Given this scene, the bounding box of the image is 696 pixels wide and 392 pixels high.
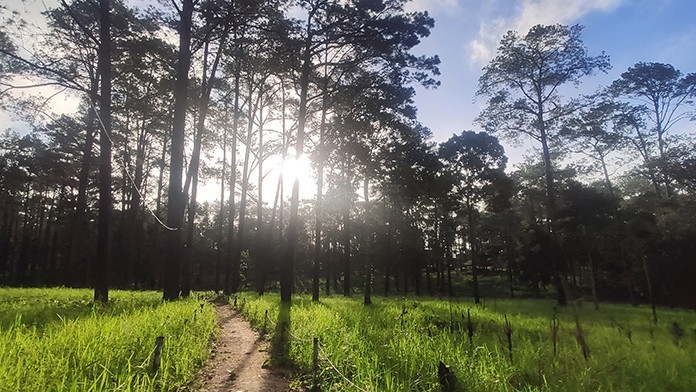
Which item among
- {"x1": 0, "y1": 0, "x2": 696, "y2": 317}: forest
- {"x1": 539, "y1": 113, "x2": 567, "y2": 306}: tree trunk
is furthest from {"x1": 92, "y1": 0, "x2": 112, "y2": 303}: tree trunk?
{"x1": 539, "y1": 113, "x2": 567, "y2": 306}: tree trunk

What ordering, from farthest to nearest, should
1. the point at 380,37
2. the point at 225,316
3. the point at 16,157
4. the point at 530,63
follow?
1. the point at 16,157
2. the point at 530,63
3. the point at 380,37
4. the point at 225,316

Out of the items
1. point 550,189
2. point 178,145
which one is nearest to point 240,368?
point 178,145

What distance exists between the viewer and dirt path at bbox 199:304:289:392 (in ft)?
16.8

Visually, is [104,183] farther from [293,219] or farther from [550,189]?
[550,189]

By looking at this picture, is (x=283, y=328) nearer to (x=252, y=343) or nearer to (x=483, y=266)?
(x=252, y=343)

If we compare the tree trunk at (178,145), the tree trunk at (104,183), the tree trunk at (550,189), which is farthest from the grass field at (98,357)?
the tree trunk at (550,189)

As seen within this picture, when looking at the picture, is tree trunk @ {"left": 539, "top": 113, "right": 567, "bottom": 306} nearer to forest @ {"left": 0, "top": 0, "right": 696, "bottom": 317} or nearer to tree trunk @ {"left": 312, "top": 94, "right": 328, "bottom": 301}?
Answer: forest @ {"left": 0, "top": 0, "right": 696, "bottom": 317}

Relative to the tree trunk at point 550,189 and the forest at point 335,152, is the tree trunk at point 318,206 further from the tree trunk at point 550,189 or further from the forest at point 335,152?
the tree trunk at point 550,189

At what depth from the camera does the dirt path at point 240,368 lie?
5.11m

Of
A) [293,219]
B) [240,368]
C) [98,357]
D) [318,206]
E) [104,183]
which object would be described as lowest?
[240,368]

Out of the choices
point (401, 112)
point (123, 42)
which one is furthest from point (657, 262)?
point (123, 42)

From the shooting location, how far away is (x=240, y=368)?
6.03 m

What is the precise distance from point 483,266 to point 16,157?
2155 inches

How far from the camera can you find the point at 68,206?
3956 cm
